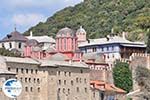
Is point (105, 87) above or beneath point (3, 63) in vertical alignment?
beneath

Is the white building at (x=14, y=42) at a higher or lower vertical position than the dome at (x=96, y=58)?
higher

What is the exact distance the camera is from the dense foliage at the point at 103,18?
5241 inches

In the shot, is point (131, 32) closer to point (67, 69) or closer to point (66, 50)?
point (66, 50)

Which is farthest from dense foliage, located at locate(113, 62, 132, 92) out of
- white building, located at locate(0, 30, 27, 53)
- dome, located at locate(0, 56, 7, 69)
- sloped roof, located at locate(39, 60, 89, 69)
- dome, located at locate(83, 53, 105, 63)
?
white building, located at locate(0, 30, 27, 53)

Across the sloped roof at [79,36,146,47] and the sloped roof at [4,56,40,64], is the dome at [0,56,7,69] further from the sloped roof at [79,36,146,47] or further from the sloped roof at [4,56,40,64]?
the sloped roof at [79,36,146,47]

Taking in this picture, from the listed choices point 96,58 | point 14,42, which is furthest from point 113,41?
point 14,42

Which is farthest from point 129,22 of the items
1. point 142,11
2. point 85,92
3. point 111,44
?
point 85,92

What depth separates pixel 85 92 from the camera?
7912 centimetres

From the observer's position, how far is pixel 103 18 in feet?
514

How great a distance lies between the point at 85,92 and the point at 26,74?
1211 centimetres

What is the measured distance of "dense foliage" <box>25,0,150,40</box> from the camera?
5241 inches

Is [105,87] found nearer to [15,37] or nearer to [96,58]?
[96,58]

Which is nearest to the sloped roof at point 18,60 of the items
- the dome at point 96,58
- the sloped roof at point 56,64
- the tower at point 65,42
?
the sloped roof at point 56,64

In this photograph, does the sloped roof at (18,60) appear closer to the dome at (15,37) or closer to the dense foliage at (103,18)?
the dome at (15,37)
